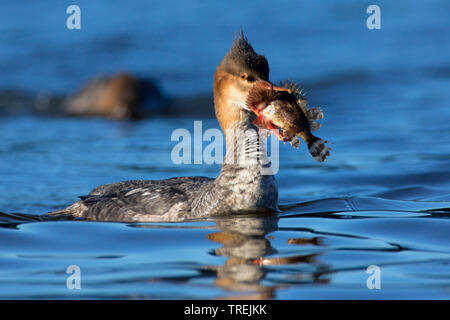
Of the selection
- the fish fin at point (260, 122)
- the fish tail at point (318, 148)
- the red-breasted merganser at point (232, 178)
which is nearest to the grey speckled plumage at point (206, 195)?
the red-breasted merganser at point (232, 178)

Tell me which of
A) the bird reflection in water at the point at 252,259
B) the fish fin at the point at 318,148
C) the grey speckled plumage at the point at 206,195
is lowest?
the bird reflection in water at the point at 252,259

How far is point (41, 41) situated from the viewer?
24.4 metres

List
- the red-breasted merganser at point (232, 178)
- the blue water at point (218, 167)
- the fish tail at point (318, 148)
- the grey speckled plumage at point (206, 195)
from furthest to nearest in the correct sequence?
the grey speckled plumage at point (206, 195)
the red-breasted merganser at point (232, 178)
the fish tail at point (318, 148)
the blue water at point (218, 167)

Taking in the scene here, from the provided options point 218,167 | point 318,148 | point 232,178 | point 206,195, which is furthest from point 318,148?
point 218,167

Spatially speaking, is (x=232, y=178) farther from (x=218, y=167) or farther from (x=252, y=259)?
(x=218, y=167)

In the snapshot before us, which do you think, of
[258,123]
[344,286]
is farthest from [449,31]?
[344,286]

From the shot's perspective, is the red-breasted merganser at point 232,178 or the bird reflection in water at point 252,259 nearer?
the bird reflection in water at point 252,259

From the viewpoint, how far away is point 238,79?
793cm

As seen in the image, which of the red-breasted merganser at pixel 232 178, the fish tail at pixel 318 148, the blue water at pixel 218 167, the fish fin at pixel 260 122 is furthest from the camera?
the red-breasted merganser at pixel 232 178

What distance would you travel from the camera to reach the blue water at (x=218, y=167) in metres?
6.55

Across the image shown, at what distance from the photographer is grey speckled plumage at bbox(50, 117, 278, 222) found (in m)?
8.04

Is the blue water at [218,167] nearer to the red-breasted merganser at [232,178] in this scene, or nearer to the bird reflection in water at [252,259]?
the bird reflection in water at [252,259]
